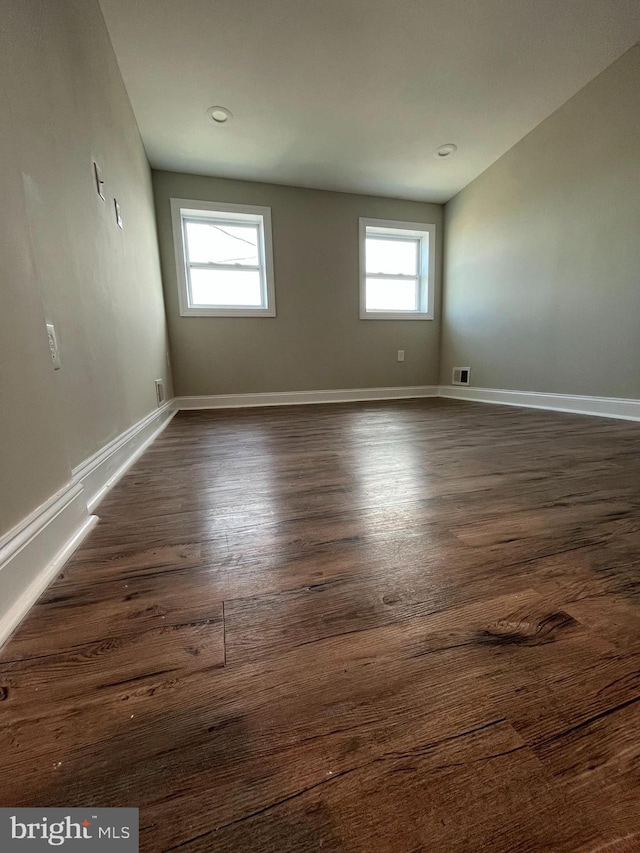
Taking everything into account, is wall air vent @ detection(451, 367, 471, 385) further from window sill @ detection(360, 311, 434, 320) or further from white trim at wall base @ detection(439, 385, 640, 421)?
window sill @ detection(360, 311, 434, 320)

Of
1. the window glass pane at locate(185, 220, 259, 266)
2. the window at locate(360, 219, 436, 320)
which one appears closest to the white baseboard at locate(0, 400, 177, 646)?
the window glass pane at locate(185, 220, 259, 266)

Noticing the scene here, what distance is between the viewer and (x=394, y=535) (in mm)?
874

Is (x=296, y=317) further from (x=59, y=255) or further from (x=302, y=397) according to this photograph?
(x=59, y=255)

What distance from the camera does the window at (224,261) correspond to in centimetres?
323

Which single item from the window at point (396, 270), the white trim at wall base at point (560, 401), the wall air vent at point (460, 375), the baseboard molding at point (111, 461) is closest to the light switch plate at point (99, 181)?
the baseboard molding at point (111, 461)

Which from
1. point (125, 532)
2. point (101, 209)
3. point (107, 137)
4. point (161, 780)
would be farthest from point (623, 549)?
point (107, 137)

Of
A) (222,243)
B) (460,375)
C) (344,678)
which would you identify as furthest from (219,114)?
(344,678)

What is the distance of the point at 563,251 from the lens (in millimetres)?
2611

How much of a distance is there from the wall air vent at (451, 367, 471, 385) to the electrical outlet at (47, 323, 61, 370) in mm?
3691

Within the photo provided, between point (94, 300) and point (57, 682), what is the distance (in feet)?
4.28

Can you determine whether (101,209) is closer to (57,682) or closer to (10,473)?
(10,473)

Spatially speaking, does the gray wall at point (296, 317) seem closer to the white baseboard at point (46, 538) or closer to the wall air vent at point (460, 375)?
the wall air vent at point (460, 375)

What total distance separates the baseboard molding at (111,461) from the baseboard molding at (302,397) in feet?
4.66

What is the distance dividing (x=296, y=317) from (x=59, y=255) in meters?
2.71
